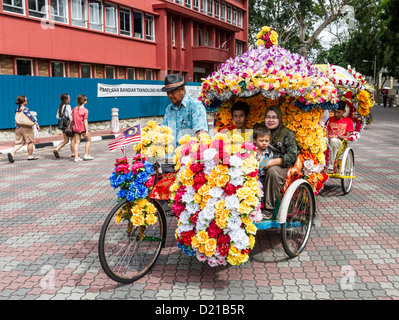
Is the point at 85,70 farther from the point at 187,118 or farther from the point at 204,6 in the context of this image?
the point at 187,118

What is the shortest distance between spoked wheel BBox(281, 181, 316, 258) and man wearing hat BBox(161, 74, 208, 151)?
1365 mm

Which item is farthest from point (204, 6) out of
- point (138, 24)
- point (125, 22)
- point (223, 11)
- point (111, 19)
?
point (111, 19)

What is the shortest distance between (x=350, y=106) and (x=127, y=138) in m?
5.35

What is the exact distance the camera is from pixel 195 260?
4648 mm

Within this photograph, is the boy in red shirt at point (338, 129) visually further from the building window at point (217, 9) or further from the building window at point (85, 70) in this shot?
the building window at point (217, 9)

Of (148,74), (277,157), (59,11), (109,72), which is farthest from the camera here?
(148,74)

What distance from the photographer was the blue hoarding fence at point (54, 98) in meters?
15.9

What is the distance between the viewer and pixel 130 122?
23.2 m

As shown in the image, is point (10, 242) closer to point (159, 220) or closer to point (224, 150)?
point (159, 220)

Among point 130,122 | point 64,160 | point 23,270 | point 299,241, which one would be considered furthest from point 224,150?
point 130,122

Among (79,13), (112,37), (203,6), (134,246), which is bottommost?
(134,246)

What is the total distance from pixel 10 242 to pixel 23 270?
992mm

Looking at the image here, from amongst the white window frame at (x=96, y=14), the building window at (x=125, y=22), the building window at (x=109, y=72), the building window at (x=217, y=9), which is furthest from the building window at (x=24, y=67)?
the building window at (x=217, y=9)

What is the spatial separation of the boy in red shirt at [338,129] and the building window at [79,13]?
17.0 m
